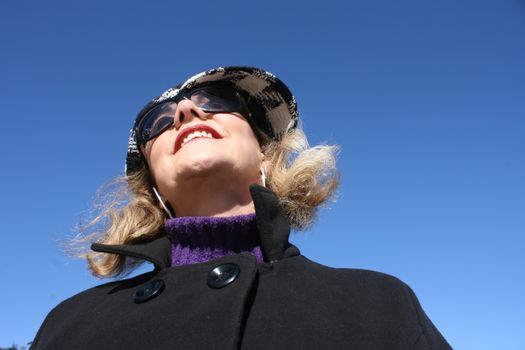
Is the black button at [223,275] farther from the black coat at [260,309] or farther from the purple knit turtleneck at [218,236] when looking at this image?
the purple knit turtleneck at [218,236]

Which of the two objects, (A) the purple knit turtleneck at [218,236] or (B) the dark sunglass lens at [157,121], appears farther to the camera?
(B) the dark sunglass lens at [157,121]

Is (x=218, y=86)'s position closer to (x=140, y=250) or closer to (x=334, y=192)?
(x=334, y=192)

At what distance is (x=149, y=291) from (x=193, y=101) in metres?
1.11

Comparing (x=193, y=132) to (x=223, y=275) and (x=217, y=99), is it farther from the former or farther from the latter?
(x=223, y=275)

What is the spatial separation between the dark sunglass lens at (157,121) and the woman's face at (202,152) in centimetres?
4

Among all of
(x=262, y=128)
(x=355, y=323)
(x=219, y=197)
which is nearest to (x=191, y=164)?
(x=219, y=197)

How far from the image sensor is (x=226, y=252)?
2406mm

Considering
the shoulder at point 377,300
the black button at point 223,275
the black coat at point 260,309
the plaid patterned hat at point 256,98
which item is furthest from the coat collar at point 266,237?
the plaid patterned hat at point 256,98

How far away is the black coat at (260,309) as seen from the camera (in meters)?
1.88

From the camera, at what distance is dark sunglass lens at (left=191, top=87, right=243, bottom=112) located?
9.50ft

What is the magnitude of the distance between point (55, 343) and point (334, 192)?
5.41 ft

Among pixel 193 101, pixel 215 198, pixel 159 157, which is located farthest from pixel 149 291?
pixel 193 101

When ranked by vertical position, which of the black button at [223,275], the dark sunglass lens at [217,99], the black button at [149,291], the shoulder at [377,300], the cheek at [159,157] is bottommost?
the shoulder at [377,300]

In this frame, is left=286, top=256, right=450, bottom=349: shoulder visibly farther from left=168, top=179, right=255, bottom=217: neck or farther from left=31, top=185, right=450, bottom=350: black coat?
left=168, top=179, right=255, bottom=217: neck
